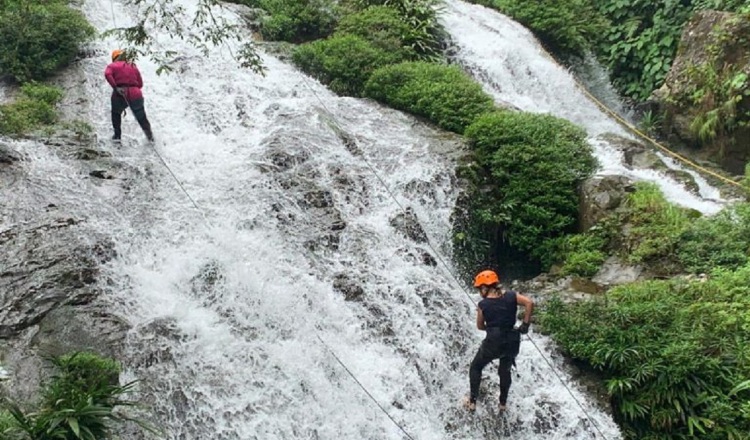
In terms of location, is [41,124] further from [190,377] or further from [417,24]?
[417,24]

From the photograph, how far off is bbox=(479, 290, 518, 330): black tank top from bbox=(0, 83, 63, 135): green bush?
7.72m

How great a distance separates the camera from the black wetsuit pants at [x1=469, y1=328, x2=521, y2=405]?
Answer: 651 cm

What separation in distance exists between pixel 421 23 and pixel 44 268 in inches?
433

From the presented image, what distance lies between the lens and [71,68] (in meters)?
11.6

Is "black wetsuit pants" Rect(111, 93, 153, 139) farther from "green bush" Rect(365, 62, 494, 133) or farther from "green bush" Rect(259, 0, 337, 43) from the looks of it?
"green bush" Rect(259, 0, 337, 43)

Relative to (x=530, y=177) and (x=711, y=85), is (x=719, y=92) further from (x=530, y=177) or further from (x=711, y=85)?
(x=530, y=177)

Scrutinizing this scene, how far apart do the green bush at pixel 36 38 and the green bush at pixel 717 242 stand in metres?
11.3

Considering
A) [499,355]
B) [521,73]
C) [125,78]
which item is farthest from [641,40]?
[125,78]

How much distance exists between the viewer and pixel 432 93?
11977 millimetres

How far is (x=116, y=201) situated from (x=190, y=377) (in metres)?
3.20

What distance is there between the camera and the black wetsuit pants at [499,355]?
6508 millimetres

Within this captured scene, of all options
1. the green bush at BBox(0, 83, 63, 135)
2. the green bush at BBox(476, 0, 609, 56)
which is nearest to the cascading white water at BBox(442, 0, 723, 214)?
the green bush at BBox(476, 0, 609, 56)

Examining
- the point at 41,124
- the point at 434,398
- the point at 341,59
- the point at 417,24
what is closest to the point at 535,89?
the point at 417,24

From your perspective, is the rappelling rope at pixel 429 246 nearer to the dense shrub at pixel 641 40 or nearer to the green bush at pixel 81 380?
the green bush at pixel 81 380
